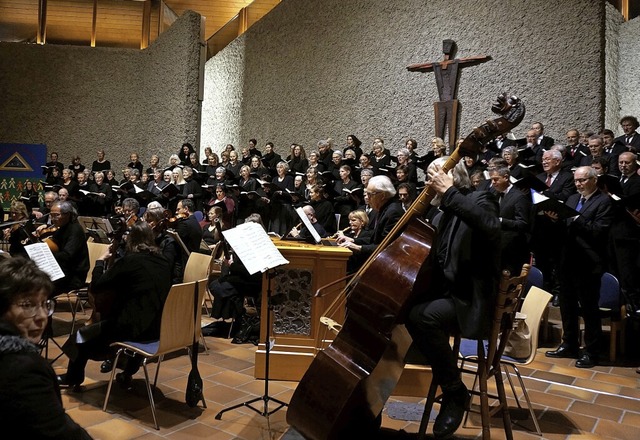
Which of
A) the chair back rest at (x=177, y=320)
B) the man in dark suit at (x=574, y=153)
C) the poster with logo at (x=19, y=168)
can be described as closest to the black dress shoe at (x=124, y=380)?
the chair back rest at (x=177, y=320)

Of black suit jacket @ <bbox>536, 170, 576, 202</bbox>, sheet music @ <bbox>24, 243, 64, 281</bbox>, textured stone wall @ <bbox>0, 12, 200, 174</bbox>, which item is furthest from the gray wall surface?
textured stone wall @ <bbox>0, 12, 200, 174</bbox>

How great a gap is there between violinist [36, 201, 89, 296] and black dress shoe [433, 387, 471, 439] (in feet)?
11.0

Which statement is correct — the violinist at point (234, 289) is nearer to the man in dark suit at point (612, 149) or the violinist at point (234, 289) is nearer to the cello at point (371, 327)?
the cello at point (371, 327)

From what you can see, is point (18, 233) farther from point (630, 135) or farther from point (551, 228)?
point (630, 135)

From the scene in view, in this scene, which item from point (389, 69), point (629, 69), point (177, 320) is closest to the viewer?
point (177, 320)

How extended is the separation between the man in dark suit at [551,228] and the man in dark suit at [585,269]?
4.1 inches

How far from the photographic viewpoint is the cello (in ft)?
7.46


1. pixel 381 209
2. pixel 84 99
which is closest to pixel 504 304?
pixel 381 209

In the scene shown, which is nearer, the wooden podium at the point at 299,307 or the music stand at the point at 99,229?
the wooden podium at the point at 299,307

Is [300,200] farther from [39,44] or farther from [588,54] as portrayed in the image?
[39,44]

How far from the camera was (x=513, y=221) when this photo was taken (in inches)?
165

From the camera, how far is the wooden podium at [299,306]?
3680 millimetres

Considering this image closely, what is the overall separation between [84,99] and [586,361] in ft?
43.8

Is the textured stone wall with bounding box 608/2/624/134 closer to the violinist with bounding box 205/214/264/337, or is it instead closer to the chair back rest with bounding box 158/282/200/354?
the violinist with bounding box 205/214/264/337
